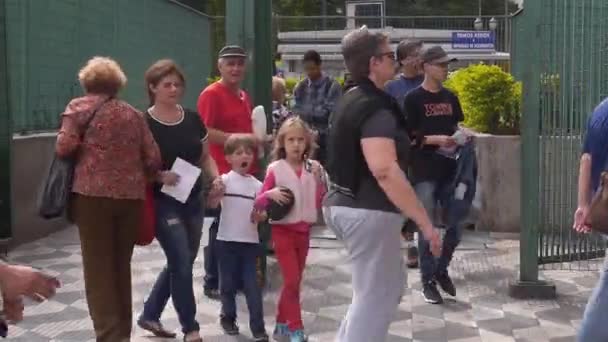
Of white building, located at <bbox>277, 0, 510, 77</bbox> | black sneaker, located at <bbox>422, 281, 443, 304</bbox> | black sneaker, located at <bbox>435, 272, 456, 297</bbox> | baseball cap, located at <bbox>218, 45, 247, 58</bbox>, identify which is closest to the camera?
baseball cap, located at <bbox>218, 45, 247, 58</bbox>

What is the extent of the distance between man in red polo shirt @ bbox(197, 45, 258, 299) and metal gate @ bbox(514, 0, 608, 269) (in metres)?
2.05

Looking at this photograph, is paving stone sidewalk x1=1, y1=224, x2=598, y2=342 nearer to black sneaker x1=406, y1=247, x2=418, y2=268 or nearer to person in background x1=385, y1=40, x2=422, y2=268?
black sneaker x1=406, y1=247, x2=418, y2=268

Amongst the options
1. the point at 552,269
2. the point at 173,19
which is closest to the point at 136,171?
the point at 552,269

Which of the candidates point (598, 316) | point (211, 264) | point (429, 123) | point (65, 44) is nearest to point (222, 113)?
point (211, 264)

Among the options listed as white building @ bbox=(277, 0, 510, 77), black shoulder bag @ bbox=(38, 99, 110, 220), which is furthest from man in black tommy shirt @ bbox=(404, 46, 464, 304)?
white building @ bbox=(277, 0, 510, 77)

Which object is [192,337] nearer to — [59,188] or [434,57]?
[59,188]

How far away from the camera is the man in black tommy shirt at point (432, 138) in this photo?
7844 mm

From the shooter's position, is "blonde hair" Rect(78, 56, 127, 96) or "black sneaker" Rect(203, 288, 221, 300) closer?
"blonde hair" Rect(78, 56, 127, 96)

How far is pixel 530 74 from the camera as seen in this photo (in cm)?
780

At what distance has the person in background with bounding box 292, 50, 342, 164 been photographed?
10291 millimetres

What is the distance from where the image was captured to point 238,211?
686 centimetres

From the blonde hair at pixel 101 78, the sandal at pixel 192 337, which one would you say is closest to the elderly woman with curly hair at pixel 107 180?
the blonde hair at pixel 101 78

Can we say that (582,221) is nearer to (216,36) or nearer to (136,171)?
(136,171)

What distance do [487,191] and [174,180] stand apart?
521 centimetres
